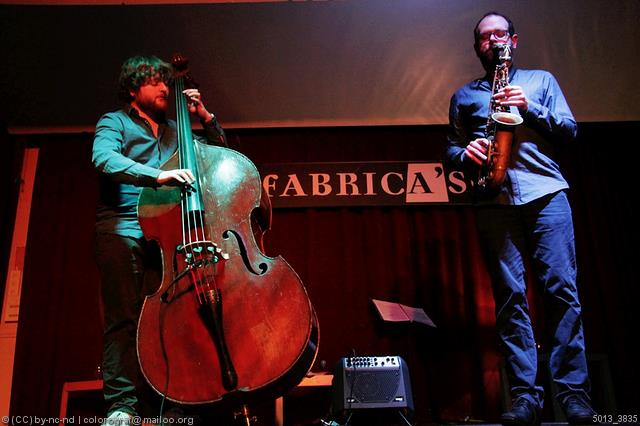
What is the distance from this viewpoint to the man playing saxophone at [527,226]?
87.3 inches

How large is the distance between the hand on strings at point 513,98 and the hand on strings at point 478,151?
0.17 meters

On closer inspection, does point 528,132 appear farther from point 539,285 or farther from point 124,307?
point 124,307

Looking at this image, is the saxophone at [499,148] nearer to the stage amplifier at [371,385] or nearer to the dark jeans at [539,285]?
the dark jeans at [539,285]

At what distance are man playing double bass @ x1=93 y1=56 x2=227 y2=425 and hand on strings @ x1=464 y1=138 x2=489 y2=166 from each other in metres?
1.11

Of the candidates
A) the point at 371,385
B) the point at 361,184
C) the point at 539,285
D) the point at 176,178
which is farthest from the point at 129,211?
the point at 361,184

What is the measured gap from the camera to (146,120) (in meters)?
2.66

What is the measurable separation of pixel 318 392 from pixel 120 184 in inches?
92.4

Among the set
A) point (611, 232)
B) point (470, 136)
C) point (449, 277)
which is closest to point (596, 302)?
point (611, 232)

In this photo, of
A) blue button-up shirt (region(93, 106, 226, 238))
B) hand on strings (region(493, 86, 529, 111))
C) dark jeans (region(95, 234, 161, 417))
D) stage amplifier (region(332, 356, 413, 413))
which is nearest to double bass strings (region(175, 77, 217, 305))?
blue button-up shirt (region(93, 106, 226, 238))

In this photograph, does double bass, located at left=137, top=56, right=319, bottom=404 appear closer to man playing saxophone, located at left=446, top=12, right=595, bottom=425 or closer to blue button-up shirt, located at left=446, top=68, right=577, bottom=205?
man playing saxophone, located at left=446, top=12, right=595, bottom=425

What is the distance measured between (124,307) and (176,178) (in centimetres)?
52

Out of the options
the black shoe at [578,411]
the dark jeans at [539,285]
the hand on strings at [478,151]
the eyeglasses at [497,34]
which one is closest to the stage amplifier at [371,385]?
the dark jeans at [539,285]

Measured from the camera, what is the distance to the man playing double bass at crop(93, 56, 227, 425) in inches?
85.5

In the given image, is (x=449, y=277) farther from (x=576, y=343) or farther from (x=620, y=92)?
(x=576, y=343)
